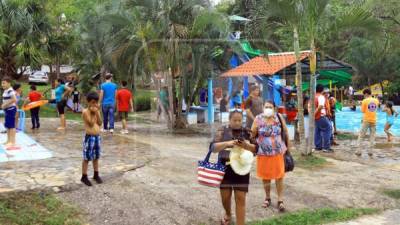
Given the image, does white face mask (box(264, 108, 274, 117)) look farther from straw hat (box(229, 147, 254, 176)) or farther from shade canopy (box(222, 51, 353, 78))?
shade canopy (box(222, 51, 353, 78))

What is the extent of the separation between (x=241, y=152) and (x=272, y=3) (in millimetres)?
5054

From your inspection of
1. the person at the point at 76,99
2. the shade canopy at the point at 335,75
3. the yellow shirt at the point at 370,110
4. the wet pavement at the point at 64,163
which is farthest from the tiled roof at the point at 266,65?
the person at the point at 76,99

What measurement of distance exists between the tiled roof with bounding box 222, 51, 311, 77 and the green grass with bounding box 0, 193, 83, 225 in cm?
675

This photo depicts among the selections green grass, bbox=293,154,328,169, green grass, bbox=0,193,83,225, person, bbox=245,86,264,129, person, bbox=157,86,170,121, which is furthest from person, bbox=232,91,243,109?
person, bbox=157,86,170,121

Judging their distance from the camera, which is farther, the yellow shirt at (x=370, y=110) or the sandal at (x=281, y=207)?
the yellow shirt at (x=370, y=110)

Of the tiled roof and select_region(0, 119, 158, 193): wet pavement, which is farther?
the tiled roof

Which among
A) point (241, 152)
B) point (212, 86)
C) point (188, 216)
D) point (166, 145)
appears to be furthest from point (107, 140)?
point (241, 152)

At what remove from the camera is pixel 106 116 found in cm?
1243

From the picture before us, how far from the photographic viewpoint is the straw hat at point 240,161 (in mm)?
5176

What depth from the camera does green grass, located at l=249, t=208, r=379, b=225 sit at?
6047mm

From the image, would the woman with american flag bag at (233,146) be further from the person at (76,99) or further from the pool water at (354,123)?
the person at (76,99)

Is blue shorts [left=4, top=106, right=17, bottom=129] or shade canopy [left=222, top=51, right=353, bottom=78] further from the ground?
shade canopy [left=222, top=51, right=353, bottom=78]

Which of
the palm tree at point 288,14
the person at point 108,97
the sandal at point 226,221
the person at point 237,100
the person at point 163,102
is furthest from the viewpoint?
the person at point 163,102

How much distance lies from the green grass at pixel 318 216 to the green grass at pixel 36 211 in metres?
2.23
